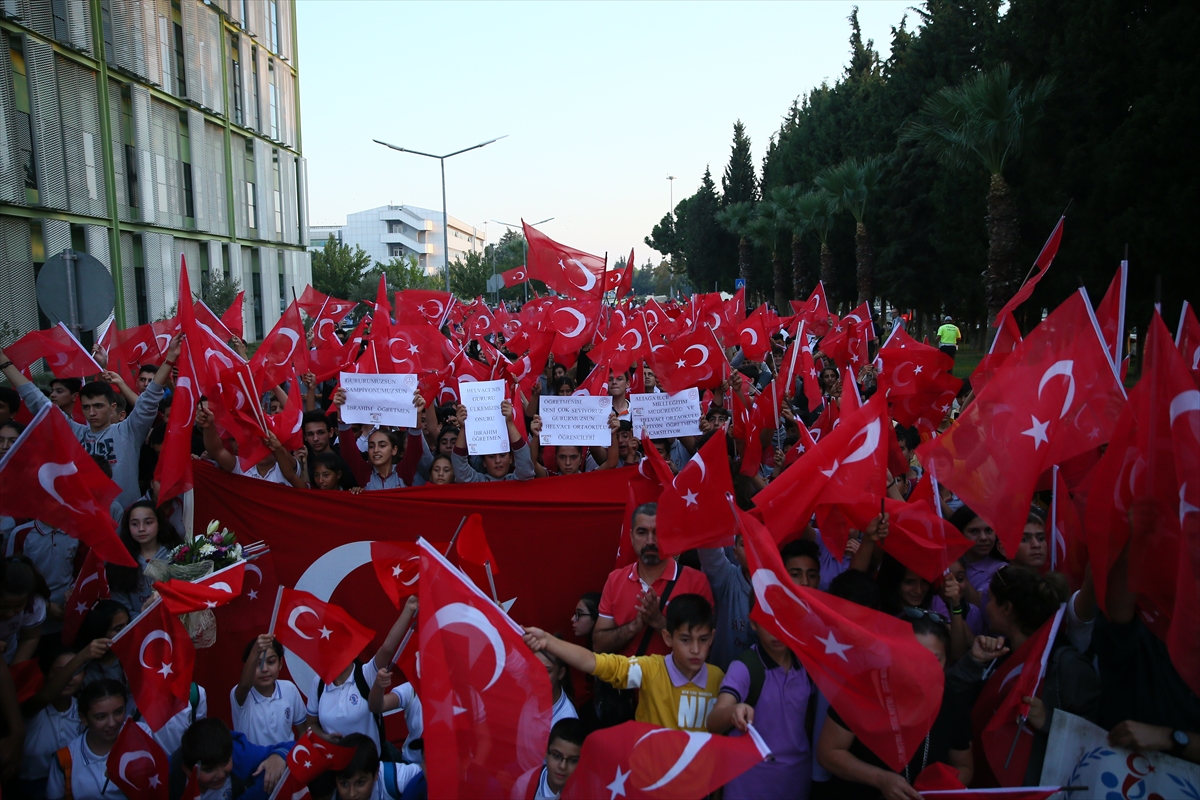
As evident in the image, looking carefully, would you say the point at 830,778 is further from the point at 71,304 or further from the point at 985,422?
the point at 71,304

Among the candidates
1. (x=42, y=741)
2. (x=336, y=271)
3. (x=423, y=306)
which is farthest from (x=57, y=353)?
(x=336, y=271)

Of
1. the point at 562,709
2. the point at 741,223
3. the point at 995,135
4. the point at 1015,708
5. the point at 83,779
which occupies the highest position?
the point at 995,135

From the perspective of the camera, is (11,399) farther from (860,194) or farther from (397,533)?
(860,194)

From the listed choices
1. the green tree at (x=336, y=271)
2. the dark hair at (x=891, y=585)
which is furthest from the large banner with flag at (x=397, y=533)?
the green tree at (x=336, y=271)

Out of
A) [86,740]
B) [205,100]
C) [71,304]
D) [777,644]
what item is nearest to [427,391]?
[71,304]

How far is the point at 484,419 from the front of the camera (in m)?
6.17

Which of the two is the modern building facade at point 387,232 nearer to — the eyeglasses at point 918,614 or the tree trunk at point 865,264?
the tree trunk at point 865,264

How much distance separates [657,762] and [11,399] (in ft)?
17.8

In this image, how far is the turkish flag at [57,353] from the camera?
24.4 ft

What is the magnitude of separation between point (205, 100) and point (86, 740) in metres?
33.4

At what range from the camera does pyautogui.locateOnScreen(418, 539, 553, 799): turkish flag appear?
130 inches

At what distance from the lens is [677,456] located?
7.21 meters

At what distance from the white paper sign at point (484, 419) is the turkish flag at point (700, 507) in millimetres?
2066

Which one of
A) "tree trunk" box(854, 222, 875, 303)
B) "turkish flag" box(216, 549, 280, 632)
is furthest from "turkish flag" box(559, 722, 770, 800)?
"tree trunk" box(854, 222, 875, 303)
